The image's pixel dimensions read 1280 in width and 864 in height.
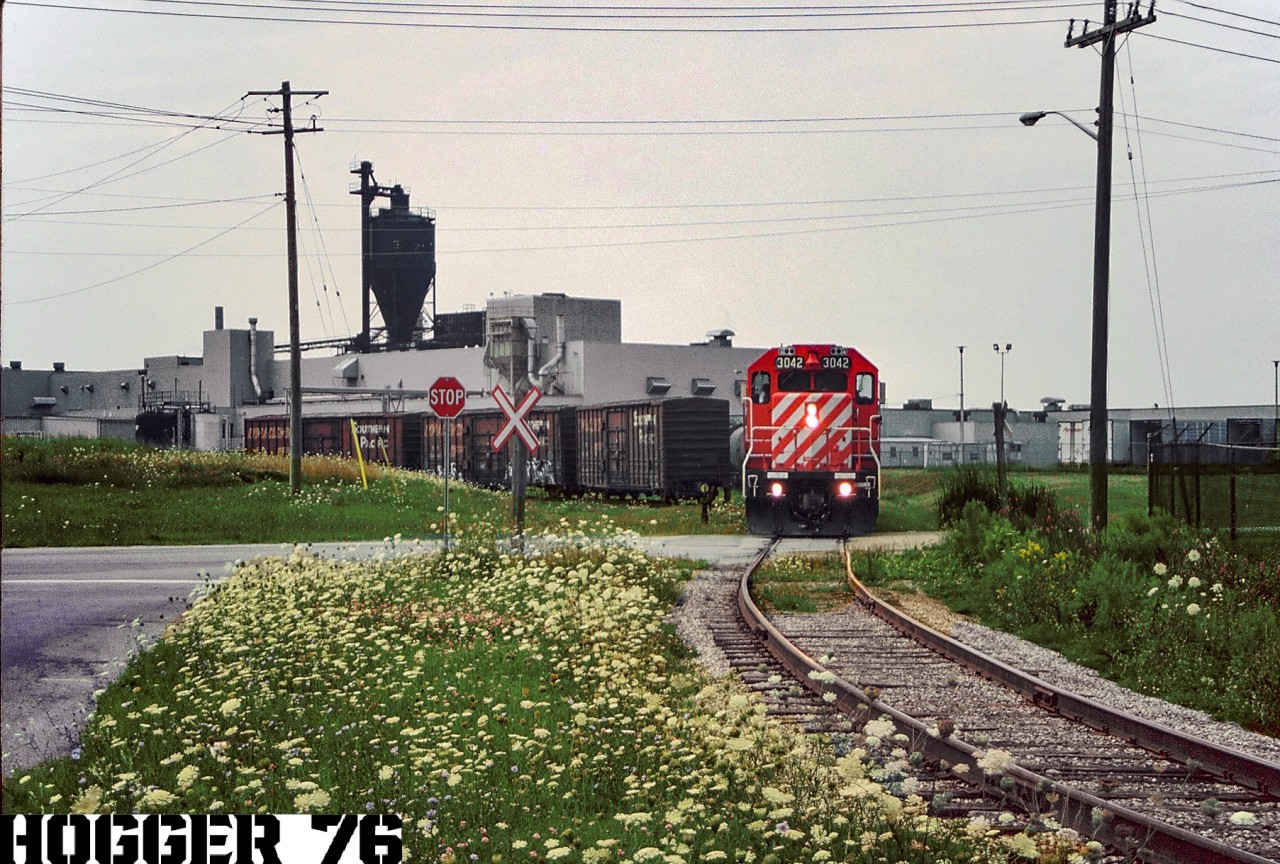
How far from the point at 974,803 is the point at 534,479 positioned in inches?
1459

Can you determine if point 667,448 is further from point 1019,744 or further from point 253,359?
point 253,359

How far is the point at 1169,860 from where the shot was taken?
18.5 ft

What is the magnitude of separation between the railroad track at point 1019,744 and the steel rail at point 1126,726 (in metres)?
0.01

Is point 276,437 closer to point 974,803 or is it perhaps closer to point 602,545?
point 602,545

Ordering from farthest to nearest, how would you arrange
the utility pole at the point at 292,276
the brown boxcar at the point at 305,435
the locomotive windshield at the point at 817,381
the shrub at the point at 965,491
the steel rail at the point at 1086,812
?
the brown boxcar at the point at 305,435 → the utility pole at the point at 292,276 → the locomotive windshield at the point at 817,381 → the shrub at the point at 965,491 → the steel rail at the point at 1086,812

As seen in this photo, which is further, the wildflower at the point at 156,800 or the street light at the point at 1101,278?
the street light at the point at 1101,278

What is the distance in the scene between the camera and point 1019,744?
824 cm

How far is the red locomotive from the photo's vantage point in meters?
23.9

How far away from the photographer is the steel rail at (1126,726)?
7.22 meters

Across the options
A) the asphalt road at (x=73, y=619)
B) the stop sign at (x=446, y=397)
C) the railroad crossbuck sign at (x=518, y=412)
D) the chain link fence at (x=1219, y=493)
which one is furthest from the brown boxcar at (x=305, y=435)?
the railroad crossbuck sign at (x=518, y=412)

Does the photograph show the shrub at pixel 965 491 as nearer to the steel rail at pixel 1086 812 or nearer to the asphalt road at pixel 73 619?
the asphalt road at pixel 73 619

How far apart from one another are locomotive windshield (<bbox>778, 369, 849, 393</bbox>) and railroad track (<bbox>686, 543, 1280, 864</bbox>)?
11132mm

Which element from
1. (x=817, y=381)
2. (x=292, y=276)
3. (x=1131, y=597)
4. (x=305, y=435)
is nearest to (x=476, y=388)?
(x=305, y=435)

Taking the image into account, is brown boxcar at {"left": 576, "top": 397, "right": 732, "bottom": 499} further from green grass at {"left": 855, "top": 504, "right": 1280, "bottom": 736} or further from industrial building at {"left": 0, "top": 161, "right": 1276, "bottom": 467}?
industrial building at {"left": 0, "top": 161, "right": 1276, "bottom": 467}
